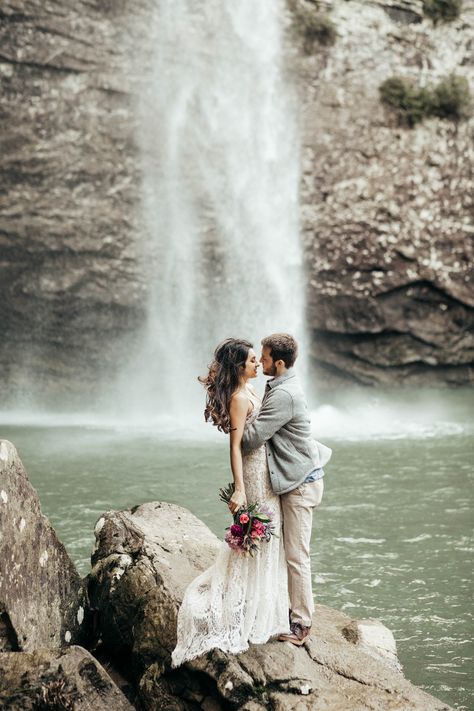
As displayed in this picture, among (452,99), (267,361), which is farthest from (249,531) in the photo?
(452,99)

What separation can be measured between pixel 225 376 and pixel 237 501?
0.69 meters

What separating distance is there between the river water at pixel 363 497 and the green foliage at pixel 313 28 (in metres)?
9.15

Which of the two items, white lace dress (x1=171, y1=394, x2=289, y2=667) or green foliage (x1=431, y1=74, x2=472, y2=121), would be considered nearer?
white lace dress (x1=171, y1=394, x2=289, y2=667)

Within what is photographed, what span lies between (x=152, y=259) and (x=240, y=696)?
15.1m

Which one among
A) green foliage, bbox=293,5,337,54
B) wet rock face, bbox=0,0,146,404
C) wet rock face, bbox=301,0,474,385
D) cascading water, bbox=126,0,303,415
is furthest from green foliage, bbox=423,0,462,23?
wet rock face, bbox=0,0,146,404

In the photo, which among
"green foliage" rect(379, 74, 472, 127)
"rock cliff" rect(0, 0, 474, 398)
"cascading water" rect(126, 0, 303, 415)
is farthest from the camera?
"green foliage" rect(379, 74, 472, 127)

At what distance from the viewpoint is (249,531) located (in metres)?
4.06

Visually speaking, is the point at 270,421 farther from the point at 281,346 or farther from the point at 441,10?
the point at 441,10

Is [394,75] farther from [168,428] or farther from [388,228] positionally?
[168,428]

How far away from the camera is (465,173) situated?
63.6 feet

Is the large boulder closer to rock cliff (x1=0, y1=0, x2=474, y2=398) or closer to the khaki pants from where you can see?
the khaki pants

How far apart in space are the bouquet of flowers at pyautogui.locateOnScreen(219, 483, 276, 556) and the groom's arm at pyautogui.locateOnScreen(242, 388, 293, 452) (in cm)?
35

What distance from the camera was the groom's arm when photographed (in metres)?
4.22

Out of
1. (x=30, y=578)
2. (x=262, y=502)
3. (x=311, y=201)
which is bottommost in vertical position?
(x=30, y=578)
